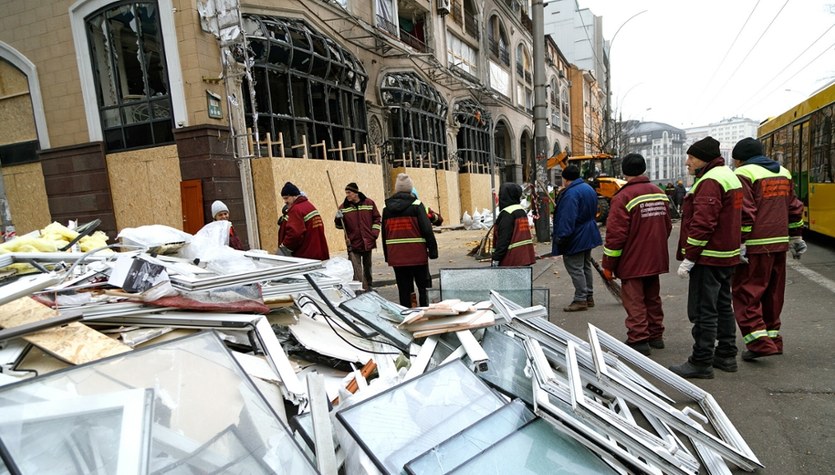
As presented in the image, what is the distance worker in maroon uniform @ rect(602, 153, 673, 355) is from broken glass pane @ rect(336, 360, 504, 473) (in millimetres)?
2217

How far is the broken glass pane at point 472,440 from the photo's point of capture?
1981 millimetres

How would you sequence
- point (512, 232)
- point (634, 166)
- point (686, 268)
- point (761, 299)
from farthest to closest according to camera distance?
point (512, 232) < point (634, 166) < point (761, 299) < point (686, 268)

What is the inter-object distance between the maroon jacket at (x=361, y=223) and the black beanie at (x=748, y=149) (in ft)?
14.1

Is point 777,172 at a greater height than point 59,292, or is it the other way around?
point 777,172

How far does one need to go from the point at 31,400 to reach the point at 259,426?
90 cm

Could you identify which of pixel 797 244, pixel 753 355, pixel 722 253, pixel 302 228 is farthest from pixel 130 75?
pixel 797 244

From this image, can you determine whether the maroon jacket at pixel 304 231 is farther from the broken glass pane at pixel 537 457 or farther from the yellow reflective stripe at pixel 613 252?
the broken glass pane at pixel 537 457

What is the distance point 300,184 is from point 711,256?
8428 mm

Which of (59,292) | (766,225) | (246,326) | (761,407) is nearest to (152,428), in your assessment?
(246,326)

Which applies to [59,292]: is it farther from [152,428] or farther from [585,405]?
[585,405]

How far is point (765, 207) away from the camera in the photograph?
3848 mm

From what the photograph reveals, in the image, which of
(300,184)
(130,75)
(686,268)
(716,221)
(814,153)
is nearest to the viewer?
(716,221)

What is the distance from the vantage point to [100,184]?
388 inches

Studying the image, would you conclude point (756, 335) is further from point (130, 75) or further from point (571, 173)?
point (130, 75)
